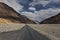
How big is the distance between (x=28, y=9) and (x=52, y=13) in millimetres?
2021

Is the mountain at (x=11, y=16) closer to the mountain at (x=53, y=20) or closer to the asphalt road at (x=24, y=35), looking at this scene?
the mountain at (x=53, y=20)

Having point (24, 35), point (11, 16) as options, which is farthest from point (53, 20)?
point (24, 35)

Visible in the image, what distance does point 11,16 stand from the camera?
10.4m

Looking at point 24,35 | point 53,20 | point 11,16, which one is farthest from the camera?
point 11,16

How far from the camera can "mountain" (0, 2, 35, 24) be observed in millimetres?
9992

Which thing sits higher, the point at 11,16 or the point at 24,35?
the point at 11,16

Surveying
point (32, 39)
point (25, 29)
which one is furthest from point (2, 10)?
point (32, 39)

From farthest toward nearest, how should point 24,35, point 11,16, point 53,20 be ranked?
point 11,16
point 53,20
point 24,35

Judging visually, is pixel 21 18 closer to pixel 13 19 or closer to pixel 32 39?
pixel 13 19

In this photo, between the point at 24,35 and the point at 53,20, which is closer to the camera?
the point at 24,35

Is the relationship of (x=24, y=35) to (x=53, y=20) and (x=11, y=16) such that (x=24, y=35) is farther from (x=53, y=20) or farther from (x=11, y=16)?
(x=11, y=16)

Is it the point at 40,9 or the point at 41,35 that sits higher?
the point at 40,9

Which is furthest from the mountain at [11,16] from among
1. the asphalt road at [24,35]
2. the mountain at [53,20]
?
the asphalt road at [24,35]

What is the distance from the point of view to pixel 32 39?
400cm
